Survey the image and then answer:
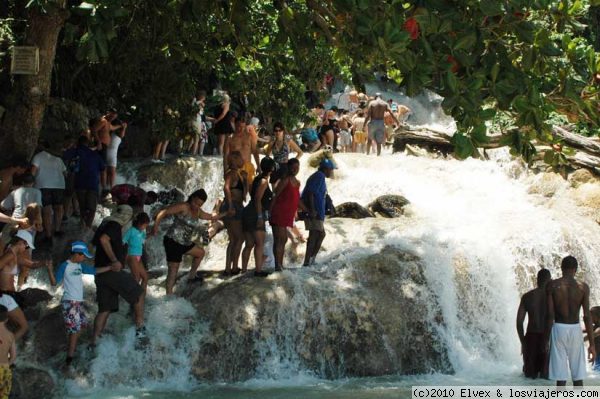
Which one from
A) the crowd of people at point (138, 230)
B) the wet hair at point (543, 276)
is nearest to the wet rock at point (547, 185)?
the crowd of people at point (138, 230)

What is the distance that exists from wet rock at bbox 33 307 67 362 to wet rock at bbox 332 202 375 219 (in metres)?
5.72

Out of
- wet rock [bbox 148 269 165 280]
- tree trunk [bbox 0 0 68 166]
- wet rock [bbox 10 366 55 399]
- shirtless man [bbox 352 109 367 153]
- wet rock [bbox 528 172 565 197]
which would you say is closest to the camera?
wet rock [bbox 10 366 55 399]

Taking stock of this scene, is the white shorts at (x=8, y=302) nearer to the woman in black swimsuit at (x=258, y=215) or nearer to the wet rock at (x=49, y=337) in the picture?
the wet rock at (x=49, y=337)

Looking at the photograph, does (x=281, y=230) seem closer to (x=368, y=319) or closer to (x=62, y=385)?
(x=368, y=319)

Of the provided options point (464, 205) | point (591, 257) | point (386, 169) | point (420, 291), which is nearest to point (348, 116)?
point (386, 169)

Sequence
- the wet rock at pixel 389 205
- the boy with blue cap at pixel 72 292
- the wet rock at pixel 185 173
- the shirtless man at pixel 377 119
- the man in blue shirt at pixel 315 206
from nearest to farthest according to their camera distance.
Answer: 1. the boy with blue cap at pixel 72 292
2. the man in blue shirt at pixel 315 206
3. the wet rock at pixel 389 205
4. the wet rock at pixel 185 173
5. the shirtless man at pixel 377 119

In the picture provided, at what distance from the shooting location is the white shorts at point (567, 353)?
A: 384 inches

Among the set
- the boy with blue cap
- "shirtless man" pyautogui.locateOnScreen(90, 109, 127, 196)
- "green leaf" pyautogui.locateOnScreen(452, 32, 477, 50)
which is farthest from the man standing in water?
"shirtless man" pyautogui.locateOnScreen(90, 109, 127, 196)

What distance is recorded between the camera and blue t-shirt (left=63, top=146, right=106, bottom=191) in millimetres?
14266

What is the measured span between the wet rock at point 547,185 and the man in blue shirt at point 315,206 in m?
6.24

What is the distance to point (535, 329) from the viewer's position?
10.7 m

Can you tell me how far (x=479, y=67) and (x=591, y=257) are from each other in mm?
6190

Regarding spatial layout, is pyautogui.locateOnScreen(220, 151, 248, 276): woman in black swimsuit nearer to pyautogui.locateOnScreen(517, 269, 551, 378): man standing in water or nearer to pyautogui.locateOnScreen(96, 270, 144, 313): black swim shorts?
pyautogui.locateOnScreen(96, 270, 144, 313): black swim shorts

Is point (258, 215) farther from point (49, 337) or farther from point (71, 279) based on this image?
point (49, 337)
